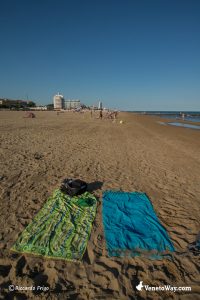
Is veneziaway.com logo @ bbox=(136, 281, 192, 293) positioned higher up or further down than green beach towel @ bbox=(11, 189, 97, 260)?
further down

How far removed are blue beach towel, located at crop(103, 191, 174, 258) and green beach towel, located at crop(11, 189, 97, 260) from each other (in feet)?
1.43

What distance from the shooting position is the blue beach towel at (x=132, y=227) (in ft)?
10.4

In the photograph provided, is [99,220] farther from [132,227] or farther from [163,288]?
[163,288]

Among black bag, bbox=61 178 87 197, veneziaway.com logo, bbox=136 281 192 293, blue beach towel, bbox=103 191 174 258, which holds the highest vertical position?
black bag, bbox=61 178 87 197

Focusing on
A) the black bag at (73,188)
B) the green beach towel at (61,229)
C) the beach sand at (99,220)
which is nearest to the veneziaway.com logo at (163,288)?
the beach sand at (99,220)

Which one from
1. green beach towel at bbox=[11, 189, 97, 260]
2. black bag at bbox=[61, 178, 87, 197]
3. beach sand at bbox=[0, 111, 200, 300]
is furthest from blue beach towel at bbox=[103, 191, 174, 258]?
black bag at bbox=[61, 178, 87, 197]

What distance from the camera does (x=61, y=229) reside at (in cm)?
357

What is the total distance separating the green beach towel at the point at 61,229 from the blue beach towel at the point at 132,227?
435mm

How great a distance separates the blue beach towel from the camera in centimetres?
316

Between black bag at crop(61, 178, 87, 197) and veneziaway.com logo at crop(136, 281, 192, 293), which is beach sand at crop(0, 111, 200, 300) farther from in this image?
black bag at crop(61, 178, 87, 197)

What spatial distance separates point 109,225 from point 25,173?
3.81 m

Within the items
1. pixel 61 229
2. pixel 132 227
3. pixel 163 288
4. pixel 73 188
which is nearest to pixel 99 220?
pixel 132 227

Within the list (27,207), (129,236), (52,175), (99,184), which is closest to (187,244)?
(129,236)

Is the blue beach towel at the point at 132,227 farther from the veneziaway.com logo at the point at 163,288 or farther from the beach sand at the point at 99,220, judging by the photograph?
the veneziaway.com logo at the point at 163,288
